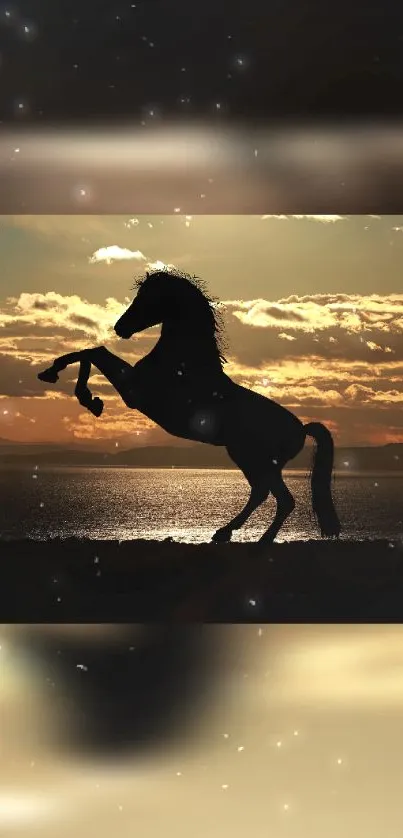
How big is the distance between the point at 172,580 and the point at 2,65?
1.44 metres

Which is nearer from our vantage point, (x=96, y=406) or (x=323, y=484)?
(x=96, y=406)

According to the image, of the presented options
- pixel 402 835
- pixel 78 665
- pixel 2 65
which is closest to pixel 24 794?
pixel 402 835

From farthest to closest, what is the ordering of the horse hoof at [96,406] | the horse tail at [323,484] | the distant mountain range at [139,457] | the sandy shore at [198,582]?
1. the distant mountain range at [139,457]
2. the horse tail at [323,484]
3. the horse hoof at [96,406]
4. the sandy shore at [198,582]

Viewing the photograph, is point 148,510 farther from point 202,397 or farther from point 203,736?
point 203,736

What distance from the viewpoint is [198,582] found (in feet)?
9.18

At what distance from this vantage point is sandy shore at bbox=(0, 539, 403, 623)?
106 inches

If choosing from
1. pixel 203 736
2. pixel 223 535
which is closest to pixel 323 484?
pixel 223 535

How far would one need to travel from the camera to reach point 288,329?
18.7 ft

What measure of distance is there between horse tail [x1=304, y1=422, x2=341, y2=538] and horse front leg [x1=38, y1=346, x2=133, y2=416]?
588 millimetres

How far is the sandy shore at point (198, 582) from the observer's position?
2.69 m

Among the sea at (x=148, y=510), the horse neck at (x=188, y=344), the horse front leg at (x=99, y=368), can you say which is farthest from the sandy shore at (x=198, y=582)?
the sea at (x=148, y=510)

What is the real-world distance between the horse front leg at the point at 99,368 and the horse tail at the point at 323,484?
588mm

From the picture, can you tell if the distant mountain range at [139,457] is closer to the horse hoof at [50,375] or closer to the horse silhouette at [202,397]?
the horse silhouette at [202,397]

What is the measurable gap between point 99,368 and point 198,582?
0.70 meters
